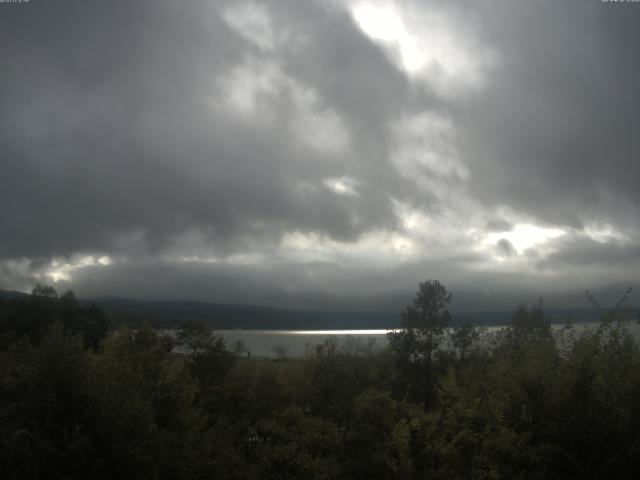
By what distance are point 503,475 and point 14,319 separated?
82.9 metres

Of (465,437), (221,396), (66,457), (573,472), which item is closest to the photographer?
(66,457)

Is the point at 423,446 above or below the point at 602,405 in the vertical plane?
below

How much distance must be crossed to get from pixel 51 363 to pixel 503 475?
50.7 feet

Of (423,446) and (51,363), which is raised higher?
(51,363)

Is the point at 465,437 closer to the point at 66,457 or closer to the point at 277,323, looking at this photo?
the point at 66,457

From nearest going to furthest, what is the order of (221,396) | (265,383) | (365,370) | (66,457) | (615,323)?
(66,457), (615,323), (221,396), (265,383), (365,370)

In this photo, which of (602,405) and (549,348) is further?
(549,348)

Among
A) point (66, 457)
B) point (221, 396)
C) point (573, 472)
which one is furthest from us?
point (221, 396)

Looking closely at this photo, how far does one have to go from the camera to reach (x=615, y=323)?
23562 mm

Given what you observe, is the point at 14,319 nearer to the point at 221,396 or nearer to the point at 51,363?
the point at 221,396

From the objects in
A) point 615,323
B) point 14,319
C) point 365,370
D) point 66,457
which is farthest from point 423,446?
point 14,319

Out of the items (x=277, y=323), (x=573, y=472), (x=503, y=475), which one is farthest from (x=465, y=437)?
(x=277, y=323)

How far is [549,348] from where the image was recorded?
23719 millimetres

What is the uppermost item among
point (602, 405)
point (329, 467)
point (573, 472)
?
point (602, 405)
